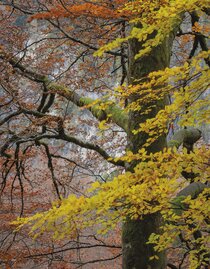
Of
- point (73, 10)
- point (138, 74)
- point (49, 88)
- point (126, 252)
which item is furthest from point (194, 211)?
point (49, 88)

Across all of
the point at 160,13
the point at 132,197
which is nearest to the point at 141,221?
the point at 132,197

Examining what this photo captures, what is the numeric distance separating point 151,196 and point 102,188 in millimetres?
401

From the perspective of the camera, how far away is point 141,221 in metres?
4.08

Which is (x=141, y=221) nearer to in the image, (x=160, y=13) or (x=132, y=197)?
(x=132, y=197)

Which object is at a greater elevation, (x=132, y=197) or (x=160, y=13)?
(x=160, y=13)

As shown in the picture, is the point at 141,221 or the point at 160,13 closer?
the point at 160,13

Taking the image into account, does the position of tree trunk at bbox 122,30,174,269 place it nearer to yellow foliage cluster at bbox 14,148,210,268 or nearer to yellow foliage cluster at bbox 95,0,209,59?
yellow foliage cluster at bbox 14,148,210,268

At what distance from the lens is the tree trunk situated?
4.02 meters

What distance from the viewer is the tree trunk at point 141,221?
13.2ft

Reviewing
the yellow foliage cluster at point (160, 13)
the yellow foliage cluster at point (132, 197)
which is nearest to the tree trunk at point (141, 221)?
the yellow foliage cluster at point (132, 197)

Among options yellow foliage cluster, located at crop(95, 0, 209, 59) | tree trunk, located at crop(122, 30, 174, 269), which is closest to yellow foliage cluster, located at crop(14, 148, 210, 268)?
tree trunk, located at crop(122, 30, 174, 269)

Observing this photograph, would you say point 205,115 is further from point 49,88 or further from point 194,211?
point 49,88

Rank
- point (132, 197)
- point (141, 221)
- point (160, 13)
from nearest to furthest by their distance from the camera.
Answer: point (160, 13)
point (132, 197)
point (141, 221)

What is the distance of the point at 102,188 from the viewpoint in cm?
295
